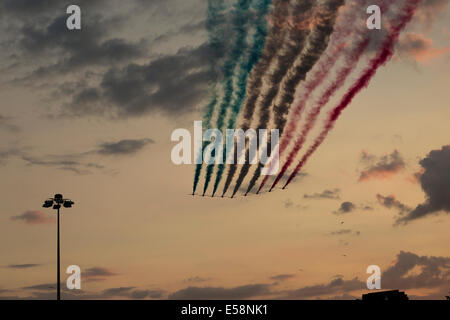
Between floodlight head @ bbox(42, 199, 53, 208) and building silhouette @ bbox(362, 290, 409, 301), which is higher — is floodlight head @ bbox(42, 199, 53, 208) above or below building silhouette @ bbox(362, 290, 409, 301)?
above

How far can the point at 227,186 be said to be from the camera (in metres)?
66.1

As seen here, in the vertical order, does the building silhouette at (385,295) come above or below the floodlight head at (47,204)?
below
